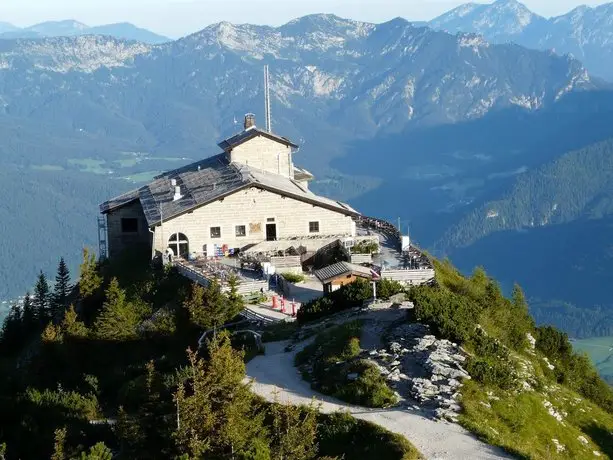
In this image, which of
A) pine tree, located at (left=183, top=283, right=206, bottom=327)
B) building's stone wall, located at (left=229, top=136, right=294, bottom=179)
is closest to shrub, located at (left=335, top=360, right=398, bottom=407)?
pine tree, located at (left=183, top=283, right=206, bottom=327)

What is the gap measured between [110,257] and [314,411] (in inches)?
1439

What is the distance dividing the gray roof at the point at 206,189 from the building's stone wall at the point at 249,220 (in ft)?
1.17

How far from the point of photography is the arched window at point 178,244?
4897 centimetres

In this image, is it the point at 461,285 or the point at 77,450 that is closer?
the point at 77,450

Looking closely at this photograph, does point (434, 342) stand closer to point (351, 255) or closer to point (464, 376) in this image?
point (464, 376)

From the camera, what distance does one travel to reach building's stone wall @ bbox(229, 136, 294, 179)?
59.7 m

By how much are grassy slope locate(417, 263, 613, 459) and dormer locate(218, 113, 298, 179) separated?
29.4 metres

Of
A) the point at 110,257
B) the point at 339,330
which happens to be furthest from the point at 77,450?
the point at 110,257

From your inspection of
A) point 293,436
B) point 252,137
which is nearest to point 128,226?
point 252,137

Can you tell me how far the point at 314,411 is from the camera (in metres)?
21.3

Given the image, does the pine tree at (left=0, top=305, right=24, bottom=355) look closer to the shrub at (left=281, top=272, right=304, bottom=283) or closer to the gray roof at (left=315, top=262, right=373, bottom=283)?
the shrub at (left=281, top=272, right=304, bottom=283)

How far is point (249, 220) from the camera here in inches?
1965

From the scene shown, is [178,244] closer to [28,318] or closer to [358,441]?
[28,318]

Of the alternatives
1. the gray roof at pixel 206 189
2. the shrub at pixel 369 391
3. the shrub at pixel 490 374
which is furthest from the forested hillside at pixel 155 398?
the gray roof at pixel 206 189
